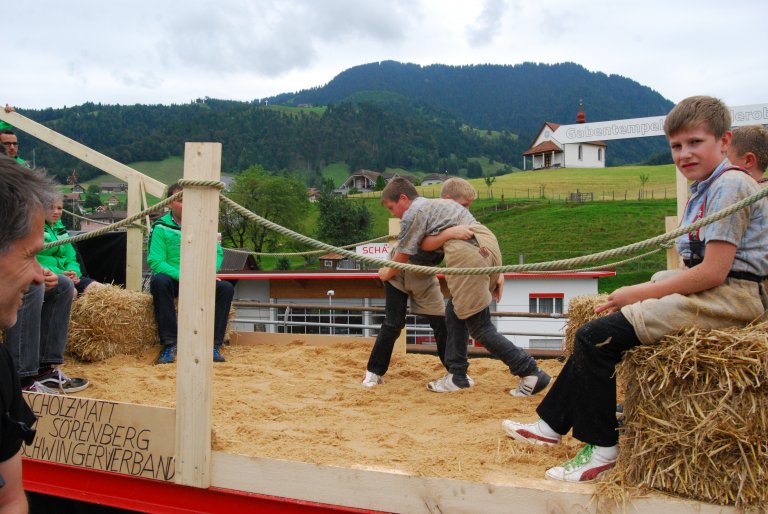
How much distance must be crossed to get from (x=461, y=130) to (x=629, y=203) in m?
128

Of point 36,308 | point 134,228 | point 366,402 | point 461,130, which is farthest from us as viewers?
point 461,130

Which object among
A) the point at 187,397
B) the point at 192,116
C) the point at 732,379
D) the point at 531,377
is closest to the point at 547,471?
the point at 732,379

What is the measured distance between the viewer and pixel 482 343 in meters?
4.42

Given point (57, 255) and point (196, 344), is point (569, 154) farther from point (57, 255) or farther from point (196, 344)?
point (196, 344)

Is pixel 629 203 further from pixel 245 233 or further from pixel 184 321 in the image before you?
pixel 184 321

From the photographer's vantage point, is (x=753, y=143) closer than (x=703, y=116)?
No

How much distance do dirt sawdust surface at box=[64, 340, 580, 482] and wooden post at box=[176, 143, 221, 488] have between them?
0.43 feet

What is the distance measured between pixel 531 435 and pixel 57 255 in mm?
3979

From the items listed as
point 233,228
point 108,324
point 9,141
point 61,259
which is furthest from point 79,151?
point 233,228

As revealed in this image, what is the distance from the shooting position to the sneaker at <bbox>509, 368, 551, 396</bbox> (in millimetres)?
4371

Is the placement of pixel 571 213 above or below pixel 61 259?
above

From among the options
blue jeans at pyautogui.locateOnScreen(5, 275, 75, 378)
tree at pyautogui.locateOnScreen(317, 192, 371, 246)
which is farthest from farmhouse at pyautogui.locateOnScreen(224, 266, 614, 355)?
tree at pyautogui.locateOnScreen(317, 192, 371, 246)

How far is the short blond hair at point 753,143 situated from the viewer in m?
3.61

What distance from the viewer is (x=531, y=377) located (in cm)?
439
